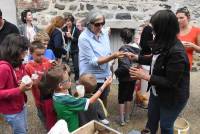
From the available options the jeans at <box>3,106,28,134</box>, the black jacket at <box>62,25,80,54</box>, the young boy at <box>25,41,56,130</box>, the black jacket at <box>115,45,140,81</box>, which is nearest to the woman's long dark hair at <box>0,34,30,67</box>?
the young boy at <box>25,41,56,130</box>

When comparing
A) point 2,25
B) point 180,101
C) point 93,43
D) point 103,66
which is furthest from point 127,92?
point 2,25

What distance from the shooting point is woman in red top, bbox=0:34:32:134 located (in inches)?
120

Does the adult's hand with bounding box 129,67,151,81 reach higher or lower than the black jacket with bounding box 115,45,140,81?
higher

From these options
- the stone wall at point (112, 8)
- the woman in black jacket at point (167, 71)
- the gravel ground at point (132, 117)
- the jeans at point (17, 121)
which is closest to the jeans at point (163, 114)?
the woman in black jacket at point (167, 71)

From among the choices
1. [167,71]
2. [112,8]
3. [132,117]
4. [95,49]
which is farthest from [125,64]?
[112,8]

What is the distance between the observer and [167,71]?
3.00 meters

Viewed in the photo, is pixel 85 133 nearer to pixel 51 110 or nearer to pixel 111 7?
pixel 51 110

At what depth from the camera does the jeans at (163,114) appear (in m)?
3.21

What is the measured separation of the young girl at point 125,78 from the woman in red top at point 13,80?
1.54m

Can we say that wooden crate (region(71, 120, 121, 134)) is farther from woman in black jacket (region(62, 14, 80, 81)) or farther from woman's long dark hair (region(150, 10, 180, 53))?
woman in black jacket (region(62, 14, 80, 81))

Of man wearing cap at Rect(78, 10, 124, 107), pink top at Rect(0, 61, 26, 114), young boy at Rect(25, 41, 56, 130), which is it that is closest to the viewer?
pink top at Rect(0, 61, 26, 114)

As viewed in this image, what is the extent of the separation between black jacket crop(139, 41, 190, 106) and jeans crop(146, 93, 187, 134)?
70mm

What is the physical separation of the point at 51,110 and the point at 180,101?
50.4 inches

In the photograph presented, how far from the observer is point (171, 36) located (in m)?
2.99
